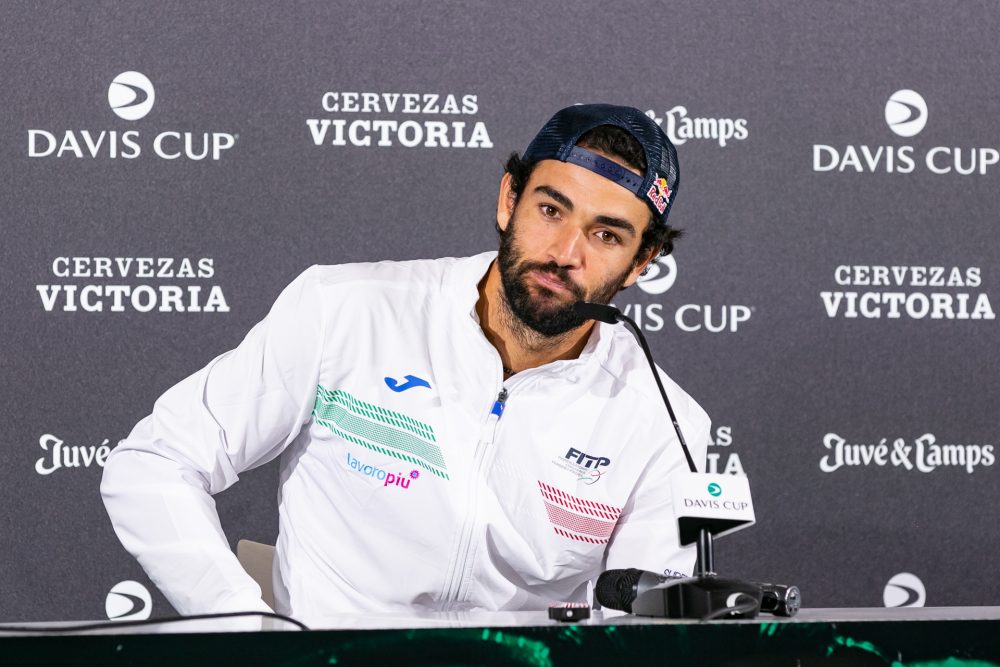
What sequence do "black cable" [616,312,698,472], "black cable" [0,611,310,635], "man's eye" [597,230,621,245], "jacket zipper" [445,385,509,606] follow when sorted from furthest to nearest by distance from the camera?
"man's eye" [597,230,621,245] < "jacket zipper" [445,385,509,606] < "black cable" [616,312,698,472] < "black cable" [0,611,310,635]

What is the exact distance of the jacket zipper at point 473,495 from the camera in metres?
1.64

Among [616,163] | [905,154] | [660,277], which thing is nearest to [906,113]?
[905,154]

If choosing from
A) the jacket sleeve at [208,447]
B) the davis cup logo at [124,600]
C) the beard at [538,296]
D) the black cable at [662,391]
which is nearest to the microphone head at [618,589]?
the black cable at [662,391]

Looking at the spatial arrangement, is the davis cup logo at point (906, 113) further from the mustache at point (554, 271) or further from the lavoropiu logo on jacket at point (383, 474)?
the lavoropiu logo on jacket at point (383, 474)

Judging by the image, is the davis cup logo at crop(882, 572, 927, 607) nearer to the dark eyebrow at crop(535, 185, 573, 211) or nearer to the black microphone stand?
the dark eyebrow at crop(535, 185, 573, 211)

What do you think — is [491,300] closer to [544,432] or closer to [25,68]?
[544,432]

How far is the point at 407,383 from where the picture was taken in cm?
171

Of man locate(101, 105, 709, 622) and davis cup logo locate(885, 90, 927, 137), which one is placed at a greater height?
davis cup logo locate(885, 90, 927, 137)

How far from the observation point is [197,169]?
8.14ft

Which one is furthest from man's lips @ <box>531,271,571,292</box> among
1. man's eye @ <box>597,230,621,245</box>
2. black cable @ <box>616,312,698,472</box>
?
black cable @ <box>616,312,698,472</box>

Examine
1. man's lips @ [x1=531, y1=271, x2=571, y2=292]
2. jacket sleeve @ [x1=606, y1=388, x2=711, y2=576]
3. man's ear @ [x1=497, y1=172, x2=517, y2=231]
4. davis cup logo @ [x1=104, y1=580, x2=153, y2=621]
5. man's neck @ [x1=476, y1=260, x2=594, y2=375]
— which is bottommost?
davis cup logo @ [x1=104, y1=580, x2=153, y2=621]

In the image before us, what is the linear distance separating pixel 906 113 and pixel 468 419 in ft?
5.25

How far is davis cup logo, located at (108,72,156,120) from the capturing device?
2471 mm

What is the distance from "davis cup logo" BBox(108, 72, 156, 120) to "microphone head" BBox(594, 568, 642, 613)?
1806 millimetres
